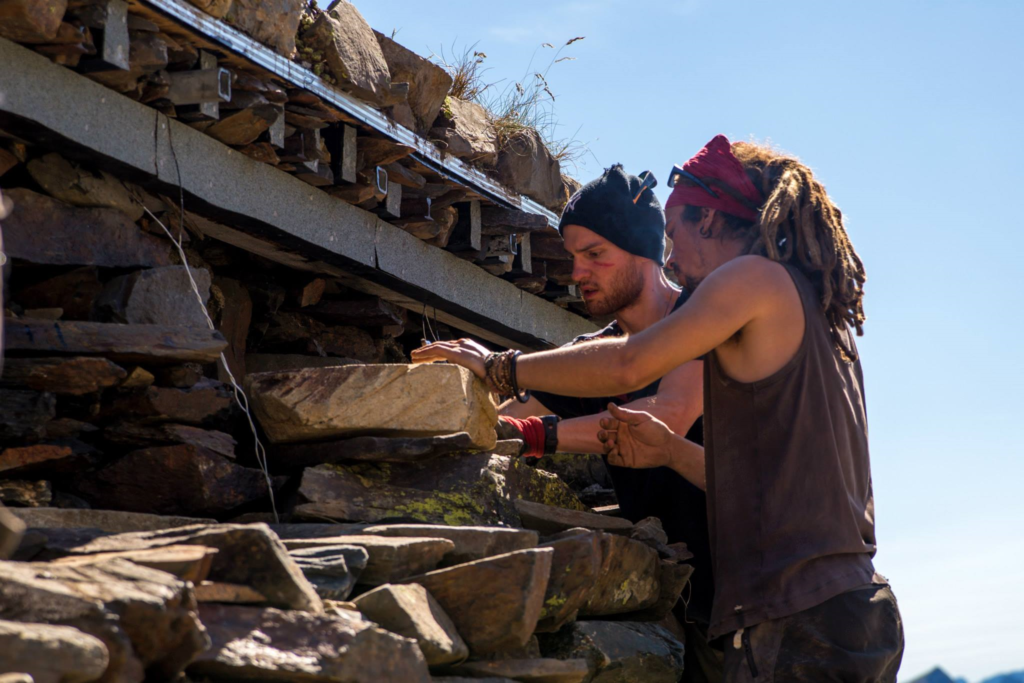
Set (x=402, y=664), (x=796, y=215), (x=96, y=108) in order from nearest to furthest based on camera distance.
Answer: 1. (x=402, y=664)
2. (x=796, y=215)
3. (x=96, y=108)

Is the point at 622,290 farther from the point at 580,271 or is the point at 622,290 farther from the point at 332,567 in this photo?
the point at 332,567

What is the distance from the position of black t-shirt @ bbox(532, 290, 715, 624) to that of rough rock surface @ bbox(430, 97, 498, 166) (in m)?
1.56

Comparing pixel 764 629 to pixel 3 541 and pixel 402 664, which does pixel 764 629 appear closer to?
pixel 402 664

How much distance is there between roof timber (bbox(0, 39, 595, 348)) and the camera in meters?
3.45

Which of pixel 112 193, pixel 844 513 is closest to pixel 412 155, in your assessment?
pixel 112 193

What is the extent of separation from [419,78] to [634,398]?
77.5 inches

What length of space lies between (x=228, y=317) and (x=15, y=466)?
6.27 feet

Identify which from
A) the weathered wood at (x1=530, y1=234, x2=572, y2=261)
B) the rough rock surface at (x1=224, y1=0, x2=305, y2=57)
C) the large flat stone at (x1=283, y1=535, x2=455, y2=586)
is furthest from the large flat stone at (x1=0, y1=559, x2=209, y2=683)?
the weathered wood at (x1=530, y1=234, x2=572, y2=261)

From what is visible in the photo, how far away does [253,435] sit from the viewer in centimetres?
349

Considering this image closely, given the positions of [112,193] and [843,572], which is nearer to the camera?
[843,572]

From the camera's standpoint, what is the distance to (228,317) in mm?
4910

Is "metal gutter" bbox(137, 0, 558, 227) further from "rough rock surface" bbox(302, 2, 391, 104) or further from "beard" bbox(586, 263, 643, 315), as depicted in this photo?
"beard" bbox(586, 263, 643, 315)

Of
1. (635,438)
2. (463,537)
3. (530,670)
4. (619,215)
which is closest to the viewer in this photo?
(530,670)

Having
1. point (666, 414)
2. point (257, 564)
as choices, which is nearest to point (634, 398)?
point (666, 414)
